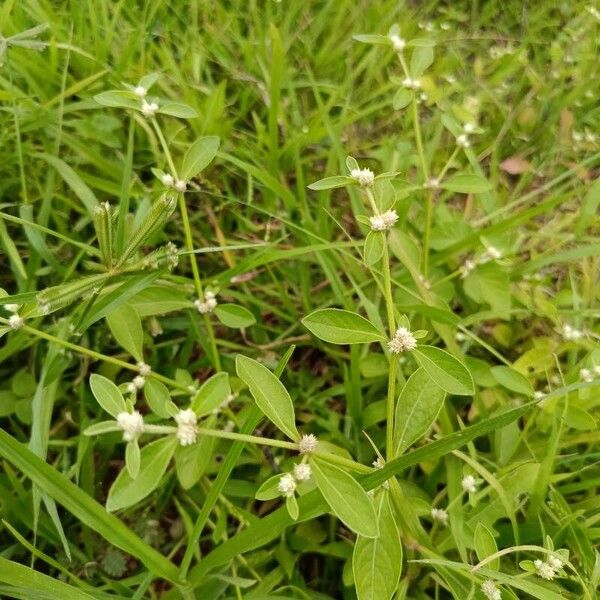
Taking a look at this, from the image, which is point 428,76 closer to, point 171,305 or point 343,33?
point 343,33

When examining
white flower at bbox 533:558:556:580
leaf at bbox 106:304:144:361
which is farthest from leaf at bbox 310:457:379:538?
leaf at bbox 106:304:144:361

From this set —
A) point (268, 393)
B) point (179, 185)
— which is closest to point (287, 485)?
point (268, 393)

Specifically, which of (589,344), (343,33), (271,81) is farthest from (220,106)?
(589,344)

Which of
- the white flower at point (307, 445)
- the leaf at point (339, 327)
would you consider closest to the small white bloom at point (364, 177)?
the leaf at point (339, 327)

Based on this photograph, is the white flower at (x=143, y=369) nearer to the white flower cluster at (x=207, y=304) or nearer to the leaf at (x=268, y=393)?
the white flower cluster at (x=207, y=304)

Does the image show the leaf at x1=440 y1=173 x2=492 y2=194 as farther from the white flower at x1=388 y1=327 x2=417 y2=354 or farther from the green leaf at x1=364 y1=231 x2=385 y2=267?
the white flower at x1=388 y1=327 x2=417 y2=354

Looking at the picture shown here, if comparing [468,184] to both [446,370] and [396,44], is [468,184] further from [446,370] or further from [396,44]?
[446,370]
